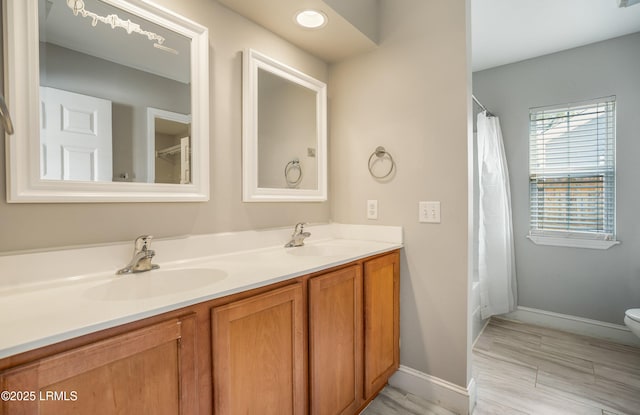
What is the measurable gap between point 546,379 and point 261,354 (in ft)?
6.50

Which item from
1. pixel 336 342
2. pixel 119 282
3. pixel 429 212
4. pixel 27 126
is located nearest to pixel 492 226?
pixel 429 212

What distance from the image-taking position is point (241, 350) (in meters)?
1.00

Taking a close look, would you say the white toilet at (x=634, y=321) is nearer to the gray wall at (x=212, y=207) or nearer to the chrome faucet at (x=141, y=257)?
the gray wall at (x=212, y=207)

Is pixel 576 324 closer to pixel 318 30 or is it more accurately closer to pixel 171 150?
pixel 318 30

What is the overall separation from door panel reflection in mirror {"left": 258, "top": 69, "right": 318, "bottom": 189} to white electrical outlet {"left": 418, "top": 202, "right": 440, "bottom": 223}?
2.32 feet

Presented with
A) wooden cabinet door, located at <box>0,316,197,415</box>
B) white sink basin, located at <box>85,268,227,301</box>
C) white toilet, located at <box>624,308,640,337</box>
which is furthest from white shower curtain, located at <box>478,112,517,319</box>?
wooden cabinet door, located at <box>0,316,197,415</box>

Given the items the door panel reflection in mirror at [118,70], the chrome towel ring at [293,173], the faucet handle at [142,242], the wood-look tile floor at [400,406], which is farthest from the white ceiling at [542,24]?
the wood-look tile floor at [400,406]

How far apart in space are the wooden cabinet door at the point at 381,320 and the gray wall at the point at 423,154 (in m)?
0.09

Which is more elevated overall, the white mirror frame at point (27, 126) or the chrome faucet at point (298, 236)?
the white mirror frame at point (27, 126)

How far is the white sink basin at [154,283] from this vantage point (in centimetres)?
103

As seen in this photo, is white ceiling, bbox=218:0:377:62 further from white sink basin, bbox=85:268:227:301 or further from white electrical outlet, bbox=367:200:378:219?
white sink basin, bbox=85:268:227:301

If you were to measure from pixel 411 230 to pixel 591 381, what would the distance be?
151 centimetres

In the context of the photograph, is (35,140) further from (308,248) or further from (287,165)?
(308,248)

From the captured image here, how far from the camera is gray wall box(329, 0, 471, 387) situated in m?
1.69
